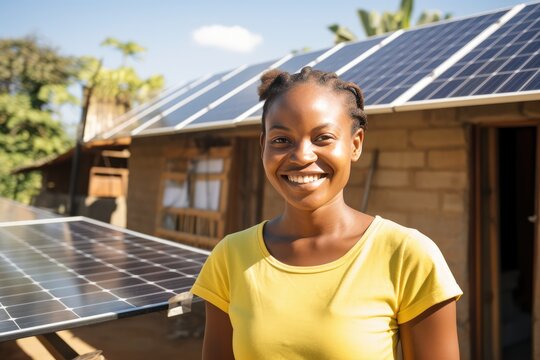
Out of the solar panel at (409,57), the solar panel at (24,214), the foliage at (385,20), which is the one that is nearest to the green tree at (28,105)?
the foliage at (385,20)

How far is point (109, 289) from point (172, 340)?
3.40 meters

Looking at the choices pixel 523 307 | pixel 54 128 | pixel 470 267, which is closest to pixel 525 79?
pixel 470 267

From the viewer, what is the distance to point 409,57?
5.06 meters

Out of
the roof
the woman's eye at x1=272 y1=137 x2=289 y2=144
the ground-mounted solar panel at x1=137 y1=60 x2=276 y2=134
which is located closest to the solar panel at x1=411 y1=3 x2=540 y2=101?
the roof

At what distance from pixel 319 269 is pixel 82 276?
1.99 m

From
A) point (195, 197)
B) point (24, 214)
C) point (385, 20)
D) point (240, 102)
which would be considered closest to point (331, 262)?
point (240, 102)

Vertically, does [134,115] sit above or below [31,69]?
below

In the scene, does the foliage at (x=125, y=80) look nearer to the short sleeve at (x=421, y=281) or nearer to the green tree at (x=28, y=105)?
the green tree at (x=28, y=105)

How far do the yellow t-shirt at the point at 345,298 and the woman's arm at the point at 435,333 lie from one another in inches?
1.0

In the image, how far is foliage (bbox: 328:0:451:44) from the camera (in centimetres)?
2091

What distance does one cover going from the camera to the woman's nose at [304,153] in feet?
4.25

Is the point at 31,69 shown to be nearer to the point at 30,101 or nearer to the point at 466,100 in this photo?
the point at 30,101

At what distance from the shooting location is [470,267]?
14.2 feet

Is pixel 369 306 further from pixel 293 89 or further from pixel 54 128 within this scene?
pixel 54 128
